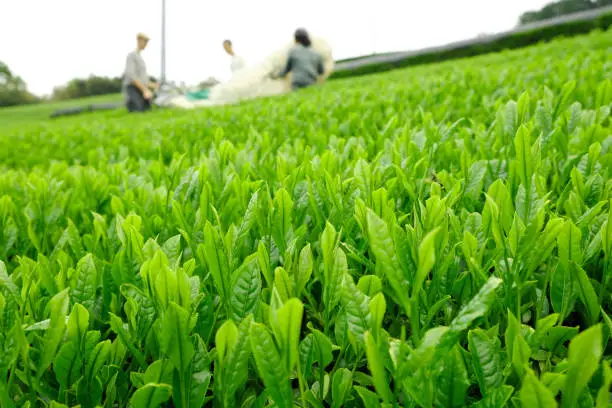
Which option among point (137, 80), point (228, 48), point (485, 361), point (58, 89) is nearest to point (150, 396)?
point (485, 361)

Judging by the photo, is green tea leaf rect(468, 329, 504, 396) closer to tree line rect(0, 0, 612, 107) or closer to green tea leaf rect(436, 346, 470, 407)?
green tea leaf rect(436, 346, 470, 407)

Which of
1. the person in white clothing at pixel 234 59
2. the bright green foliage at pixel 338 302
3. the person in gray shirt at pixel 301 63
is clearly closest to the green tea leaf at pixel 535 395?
the bright green foliage at pixel 338 302

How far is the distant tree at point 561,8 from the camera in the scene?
3656cm

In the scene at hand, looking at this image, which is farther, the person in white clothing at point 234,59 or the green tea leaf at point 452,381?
the person in white clothing at point 234,59

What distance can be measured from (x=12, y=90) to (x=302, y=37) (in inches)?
2067

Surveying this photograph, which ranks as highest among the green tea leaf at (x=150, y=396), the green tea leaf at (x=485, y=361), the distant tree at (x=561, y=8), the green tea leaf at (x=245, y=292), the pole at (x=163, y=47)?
the distant tree at (x=561, y=8)

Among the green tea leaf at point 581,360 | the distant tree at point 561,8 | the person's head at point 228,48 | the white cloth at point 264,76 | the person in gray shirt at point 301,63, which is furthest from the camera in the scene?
the distant tree at point 561,8

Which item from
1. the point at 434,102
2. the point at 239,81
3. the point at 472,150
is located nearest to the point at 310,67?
the point at 239,81

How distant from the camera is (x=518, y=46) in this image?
2134cm

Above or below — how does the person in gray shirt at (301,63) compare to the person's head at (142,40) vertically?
below

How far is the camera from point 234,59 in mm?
19219

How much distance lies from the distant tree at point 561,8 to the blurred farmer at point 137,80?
30110 mm

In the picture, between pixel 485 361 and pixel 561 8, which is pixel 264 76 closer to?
pixel 485 361

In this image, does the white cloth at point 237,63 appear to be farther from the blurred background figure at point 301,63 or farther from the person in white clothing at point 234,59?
the blurred background figure at point 301,63
